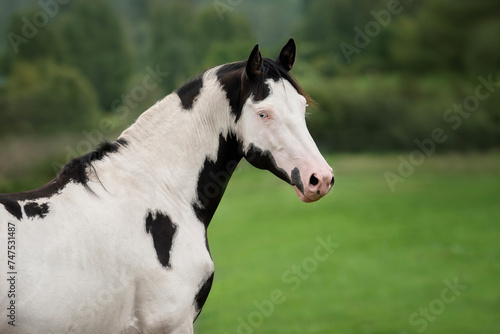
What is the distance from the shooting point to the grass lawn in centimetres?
Result: 1092

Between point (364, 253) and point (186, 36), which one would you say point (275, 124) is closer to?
point (364, 253)

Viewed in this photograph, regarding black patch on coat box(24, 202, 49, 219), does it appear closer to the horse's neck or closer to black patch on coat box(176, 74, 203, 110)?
the horse's neck

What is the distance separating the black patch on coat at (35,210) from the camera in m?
2.57

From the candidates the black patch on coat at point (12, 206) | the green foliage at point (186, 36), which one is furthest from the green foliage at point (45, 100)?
the black patch on coat at point (12, 206)

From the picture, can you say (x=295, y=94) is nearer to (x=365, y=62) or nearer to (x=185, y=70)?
(x=185, y=70)

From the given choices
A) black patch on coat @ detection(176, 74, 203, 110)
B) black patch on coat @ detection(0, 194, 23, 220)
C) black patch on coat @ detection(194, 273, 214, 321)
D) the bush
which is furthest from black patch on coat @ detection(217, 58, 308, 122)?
the bush

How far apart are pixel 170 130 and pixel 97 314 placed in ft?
3.29

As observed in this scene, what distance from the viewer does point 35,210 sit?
259 cm

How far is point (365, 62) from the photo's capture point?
26.2 metres

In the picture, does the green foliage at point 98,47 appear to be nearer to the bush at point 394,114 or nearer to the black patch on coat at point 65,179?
the bush at point 394,114

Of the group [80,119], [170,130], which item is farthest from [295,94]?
[80,119]

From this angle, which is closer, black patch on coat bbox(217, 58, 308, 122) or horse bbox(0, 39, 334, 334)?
horse bbox(0, 39, 334, 334)

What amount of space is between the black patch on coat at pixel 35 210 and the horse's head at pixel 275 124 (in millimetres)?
1018

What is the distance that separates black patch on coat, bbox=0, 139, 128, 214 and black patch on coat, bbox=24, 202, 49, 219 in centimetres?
3
